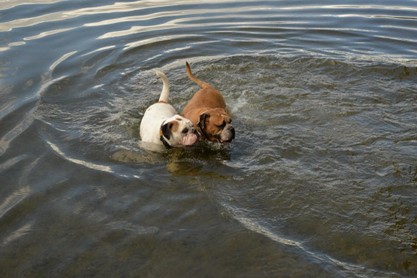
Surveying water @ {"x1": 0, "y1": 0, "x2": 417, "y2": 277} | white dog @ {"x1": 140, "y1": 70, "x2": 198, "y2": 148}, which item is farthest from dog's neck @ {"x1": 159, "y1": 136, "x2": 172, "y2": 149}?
water @ {"x1": 0, "y1": 0, "x2": 417, "y2": 277}

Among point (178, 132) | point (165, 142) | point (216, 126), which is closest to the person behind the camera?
point (178, 132)

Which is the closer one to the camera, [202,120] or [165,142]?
[165,142]

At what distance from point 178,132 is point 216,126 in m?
0.52

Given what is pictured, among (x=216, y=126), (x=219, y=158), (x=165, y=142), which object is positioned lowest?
(x=219, y=158)

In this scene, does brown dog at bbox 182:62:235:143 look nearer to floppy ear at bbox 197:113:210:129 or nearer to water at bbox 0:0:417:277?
floppy ear at bbox 197:113:210:129

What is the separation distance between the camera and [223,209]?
5258 millimetres

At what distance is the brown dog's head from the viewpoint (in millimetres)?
6469

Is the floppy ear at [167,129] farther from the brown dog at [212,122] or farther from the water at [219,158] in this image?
the brown dog at [212,122]

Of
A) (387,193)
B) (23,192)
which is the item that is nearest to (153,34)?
(23,192)

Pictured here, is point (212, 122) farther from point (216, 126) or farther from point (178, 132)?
point (178, 132)

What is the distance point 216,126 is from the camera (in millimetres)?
6539

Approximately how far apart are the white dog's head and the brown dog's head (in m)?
0.28

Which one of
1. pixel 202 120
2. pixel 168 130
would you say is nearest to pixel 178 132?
pixel 168 130

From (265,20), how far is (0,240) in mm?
8925
